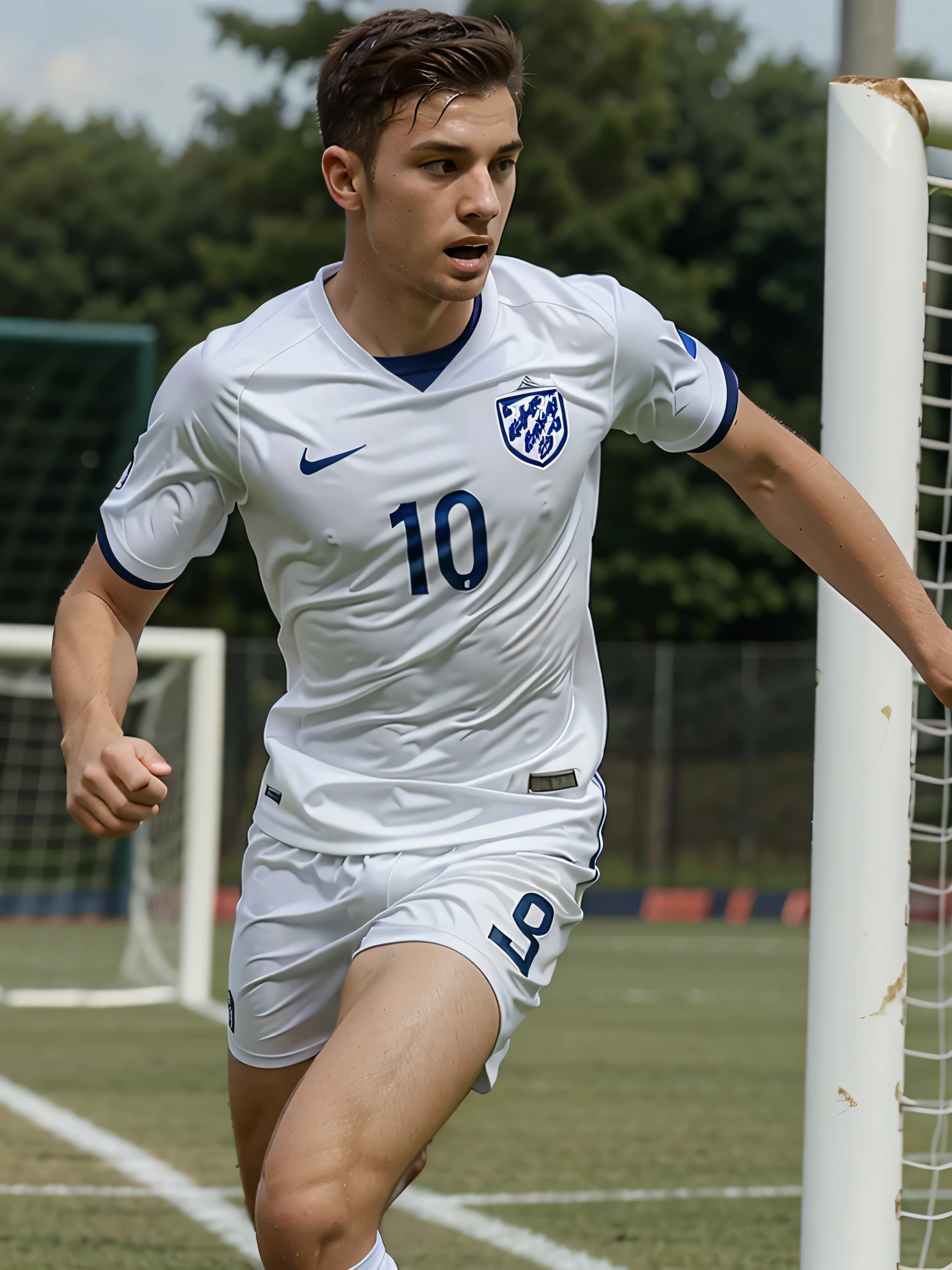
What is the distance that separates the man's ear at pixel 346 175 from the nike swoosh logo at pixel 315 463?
402 millimetres

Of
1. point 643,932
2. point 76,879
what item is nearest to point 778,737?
point 643,932

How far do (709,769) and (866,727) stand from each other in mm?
20453

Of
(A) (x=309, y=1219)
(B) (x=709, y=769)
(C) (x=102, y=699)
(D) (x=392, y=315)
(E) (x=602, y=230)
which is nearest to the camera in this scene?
(A) (x=309, y=1219)

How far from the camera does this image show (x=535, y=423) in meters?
3.09

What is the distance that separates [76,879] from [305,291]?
15.7 metres

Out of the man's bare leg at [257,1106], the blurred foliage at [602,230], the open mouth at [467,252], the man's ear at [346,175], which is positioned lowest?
the man's bare leg at [257,1106]

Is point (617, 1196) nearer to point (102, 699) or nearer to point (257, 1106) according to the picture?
point (257, 1106)

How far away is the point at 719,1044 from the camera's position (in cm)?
993

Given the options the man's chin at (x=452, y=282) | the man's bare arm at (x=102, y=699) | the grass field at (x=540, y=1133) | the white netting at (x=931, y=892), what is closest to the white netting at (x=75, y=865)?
the grass field at (x=540, y=1133)

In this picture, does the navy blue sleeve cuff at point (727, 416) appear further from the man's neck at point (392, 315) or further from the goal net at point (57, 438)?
the goal net at point (57, 438)

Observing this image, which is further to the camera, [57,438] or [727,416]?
[57,438]

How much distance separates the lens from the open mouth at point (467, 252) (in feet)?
9.43

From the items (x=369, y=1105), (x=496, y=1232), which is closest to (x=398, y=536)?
(x=369, y=1105)

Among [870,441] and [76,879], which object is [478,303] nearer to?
[870,441]
